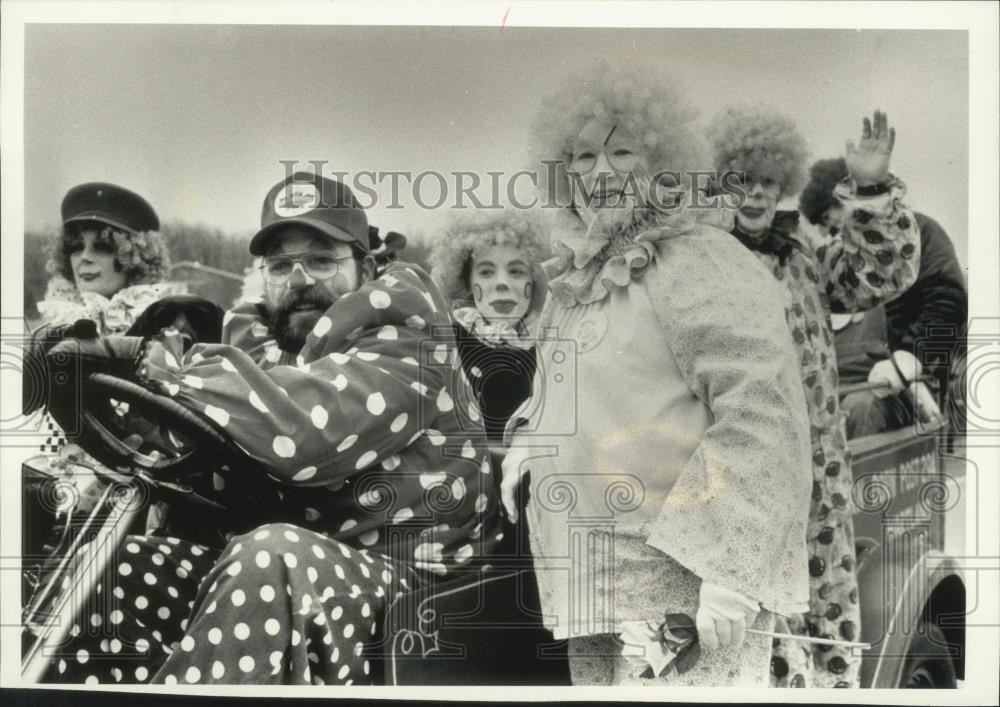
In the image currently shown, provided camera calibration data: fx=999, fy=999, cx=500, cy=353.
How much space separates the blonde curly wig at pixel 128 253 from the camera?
3.20 meters

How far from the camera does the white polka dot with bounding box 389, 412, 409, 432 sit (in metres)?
3.14

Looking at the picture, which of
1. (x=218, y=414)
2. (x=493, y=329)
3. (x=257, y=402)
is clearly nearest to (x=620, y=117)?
(x=493, y=329)

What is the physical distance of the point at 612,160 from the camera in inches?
124

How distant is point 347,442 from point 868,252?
1.77 meters

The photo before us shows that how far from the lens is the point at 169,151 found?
3188 millimetres

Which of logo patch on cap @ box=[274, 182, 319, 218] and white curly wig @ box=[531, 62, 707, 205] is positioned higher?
white curly wig @ box=[531, 62, 707, 205]

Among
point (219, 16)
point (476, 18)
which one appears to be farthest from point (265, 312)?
point (476, 18)

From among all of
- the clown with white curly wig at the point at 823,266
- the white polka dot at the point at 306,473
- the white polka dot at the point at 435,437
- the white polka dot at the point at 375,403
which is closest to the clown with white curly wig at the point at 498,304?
the white polka dot at the point at 435,437

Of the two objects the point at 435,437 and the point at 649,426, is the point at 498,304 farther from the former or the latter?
the point at 649,426

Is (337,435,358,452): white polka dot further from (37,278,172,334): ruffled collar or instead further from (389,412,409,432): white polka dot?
(37,278,172,334): ruffled collar

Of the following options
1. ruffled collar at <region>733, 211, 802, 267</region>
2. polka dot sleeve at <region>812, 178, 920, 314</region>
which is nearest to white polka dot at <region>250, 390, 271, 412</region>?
ruffled collar at <region>733, 211, 802, 267</region>

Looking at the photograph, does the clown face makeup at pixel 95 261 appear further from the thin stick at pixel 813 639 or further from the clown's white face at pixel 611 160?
the thin stick at pixel 813 639

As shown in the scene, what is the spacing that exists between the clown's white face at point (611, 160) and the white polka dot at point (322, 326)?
877mm

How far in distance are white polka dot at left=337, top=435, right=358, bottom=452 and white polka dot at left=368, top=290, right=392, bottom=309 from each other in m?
0.41
